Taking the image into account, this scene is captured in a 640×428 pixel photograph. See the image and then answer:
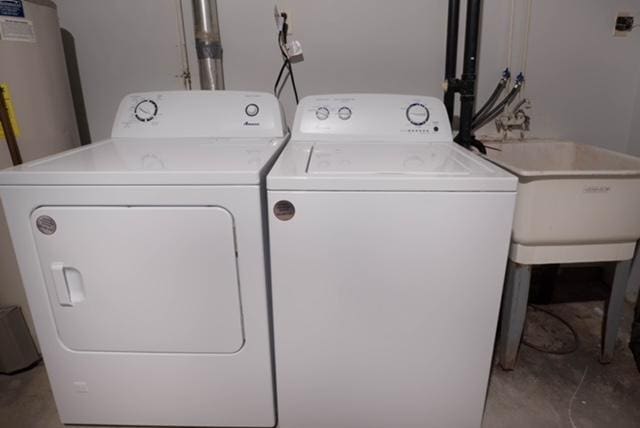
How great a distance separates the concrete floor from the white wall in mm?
1183

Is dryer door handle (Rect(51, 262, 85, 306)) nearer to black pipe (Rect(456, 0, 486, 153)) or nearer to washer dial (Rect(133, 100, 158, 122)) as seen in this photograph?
washer dial (Rect(133, 100, 158, 122))

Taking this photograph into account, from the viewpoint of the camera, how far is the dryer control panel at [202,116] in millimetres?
1565

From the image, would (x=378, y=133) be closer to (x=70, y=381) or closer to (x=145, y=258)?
(x=145, y=258)

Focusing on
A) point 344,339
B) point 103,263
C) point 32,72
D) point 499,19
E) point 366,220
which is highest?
point 499,19

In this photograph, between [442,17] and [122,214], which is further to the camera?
[442,17]

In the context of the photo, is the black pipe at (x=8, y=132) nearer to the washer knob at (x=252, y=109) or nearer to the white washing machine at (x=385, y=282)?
the washer knob at (x=252, y=109)

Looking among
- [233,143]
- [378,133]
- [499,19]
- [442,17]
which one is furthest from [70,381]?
[499,19]

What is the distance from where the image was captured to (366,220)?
104 cm

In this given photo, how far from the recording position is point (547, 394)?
1.49 metres

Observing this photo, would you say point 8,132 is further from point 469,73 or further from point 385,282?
point 469,73

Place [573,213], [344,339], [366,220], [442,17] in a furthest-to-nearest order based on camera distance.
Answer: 1. [442,17]
2. [573,213]
3. [344,339]
4. [366,220]

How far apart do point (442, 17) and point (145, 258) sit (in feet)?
5.53

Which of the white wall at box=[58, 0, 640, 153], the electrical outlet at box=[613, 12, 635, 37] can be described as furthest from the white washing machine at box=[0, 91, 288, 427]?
the electrical outlet at box=[613, 12, 635, 37]

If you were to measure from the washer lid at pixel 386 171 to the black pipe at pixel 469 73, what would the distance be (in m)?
0.40
